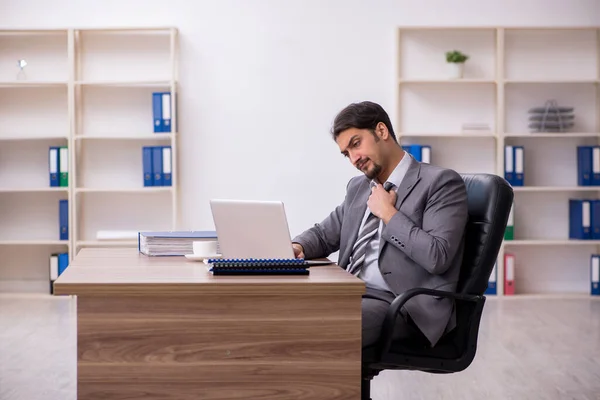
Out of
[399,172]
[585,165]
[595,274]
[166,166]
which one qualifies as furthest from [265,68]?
[399,172]

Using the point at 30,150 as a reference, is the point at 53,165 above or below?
→ below

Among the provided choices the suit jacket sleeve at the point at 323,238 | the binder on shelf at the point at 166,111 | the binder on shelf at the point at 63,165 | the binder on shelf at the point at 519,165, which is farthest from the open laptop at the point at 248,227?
the binder on shelf at the point at 519,165

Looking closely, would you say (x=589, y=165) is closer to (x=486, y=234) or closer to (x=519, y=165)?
(x=519, y=165)

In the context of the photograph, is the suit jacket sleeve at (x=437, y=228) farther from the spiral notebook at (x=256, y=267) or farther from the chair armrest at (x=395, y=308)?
the spiral notebook at (x=256, y=267)

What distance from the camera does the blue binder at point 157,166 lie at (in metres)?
6.57

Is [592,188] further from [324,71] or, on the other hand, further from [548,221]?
[324,71]

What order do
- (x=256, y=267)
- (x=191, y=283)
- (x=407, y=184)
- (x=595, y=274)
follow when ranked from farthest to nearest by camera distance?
(x=595, y=274) → (x=407, y=184) → (x=256, y=267) → (x=191, y=283)

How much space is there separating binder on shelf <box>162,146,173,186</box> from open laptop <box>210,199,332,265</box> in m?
4.02

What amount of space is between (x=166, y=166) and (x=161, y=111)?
0.42m

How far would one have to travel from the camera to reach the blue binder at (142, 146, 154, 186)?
6559 mm

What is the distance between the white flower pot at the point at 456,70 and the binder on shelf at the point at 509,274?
144 centimetres

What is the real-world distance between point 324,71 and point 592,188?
225cm

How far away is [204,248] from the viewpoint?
2877mm

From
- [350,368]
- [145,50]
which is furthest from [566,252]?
[350,368]
